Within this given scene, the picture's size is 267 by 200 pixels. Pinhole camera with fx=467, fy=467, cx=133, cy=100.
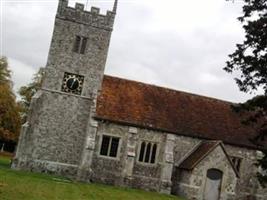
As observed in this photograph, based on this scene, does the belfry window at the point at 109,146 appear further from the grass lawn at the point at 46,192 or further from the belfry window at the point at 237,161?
the belfry window at the point at 237,161

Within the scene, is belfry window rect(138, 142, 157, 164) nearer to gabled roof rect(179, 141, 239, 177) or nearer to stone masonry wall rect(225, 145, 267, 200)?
gabled roof rect(179, 141, 239, 177)

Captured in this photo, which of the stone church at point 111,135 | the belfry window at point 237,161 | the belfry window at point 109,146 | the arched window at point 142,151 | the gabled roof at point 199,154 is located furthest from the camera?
the belfry window at point 237,161

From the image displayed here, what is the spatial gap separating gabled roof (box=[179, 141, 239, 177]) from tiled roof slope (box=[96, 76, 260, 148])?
3.38 ft

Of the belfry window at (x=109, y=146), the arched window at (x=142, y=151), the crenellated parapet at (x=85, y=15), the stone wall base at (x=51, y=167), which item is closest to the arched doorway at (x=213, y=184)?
the arched window at (x=142, y=151)

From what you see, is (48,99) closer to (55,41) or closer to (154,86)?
(55,41)

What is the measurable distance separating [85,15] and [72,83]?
209 inches

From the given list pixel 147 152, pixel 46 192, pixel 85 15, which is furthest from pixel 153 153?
pixel 46 192

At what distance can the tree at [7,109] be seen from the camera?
52000 millimetres

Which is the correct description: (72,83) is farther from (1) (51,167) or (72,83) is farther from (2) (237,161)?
(2) (237,161)

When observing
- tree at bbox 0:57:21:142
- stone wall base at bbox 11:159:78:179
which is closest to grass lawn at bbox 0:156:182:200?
stone wall base at bbox 11:159:78:179

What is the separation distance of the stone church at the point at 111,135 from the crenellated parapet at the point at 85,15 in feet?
0.25

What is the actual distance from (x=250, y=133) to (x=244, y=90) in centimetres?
1629

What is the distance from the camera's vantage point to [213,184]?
3319cm

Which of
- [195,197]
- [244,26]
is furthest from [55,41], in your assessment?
[244,26]
